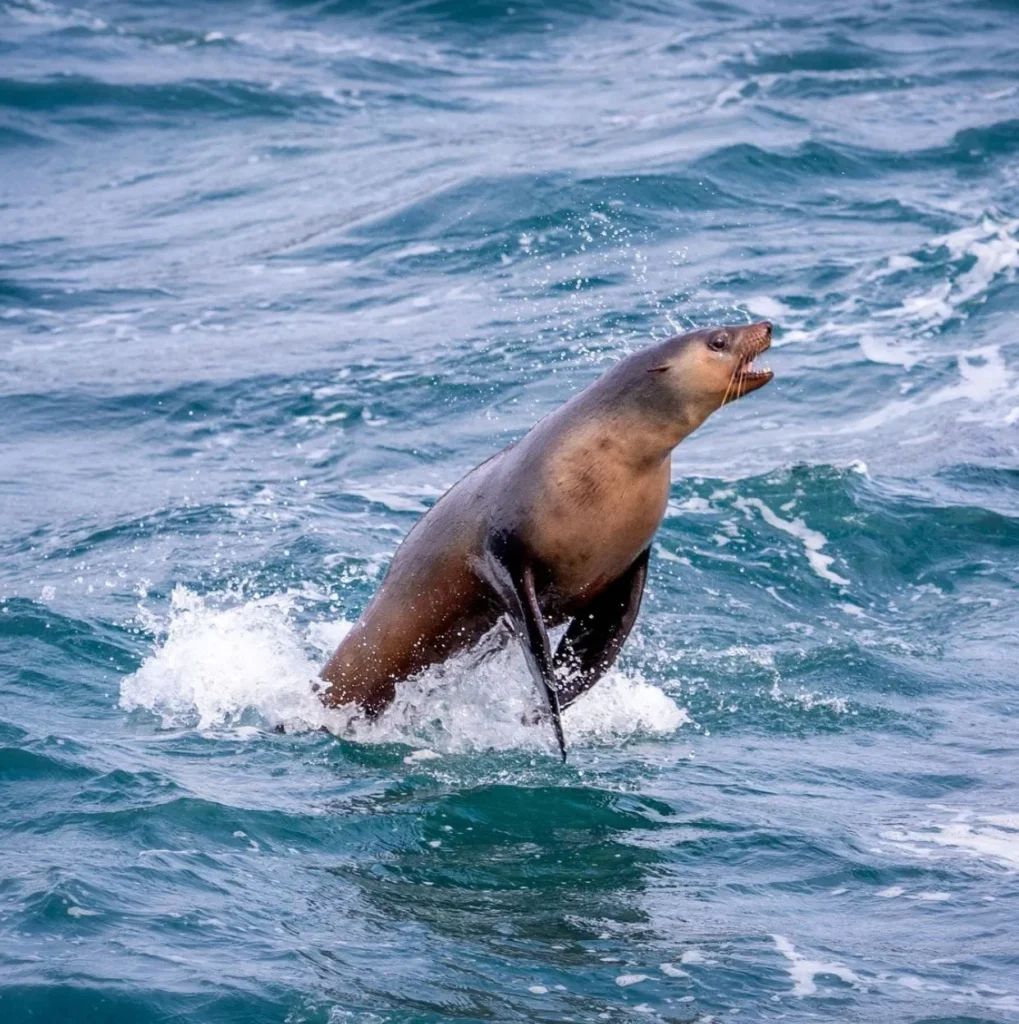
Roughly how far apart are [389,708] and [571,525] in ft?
5.43

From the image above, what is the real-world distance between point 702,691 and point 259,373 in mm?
7890

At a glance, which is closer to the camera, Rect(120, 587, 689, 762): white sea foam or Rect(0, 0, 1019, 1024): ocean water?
Rect(0, 0, 1019, 1024): ocean water

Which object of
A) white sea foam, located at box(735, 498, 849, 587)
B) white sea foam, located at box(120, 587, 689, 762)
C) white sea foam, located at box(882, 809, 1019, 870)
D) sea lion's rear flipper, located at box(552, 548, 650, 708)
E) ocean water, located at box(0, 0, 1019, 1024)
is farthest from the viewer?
white sea foam, located at box(735, 498, 849, 587)

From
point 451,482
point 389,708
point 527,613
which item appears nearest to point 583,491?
point 527,613

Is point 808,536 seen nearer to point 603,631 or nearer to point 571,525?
point 603,631

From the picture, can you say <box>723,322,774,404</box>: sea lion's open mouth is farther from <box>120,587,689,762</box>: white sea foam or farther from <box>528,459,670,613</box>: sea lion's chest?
<box>120,587,689,762</box>: white sea foam

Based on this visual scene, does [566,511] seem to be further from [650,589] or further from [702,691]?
[650,589]

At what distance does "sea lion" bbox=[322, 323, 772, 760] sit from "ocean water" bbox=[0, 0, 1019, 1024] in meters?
A: 0.44

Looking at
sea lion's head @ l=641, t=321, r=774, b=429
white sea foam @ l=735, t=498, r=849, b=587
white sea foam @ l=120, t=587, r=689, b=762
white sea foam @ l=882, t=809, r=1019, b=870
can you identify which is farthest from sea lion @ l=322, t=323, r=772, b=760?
white sea foam @ l=735, t=498, r=849, b=587

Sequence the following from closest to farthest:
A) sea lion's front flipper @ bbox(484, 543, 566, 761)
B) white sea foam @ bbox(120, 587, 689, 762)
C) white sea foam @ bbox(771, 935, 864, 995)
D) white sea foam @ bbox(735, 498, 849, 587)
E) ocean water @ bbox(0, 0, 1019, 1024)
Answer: white sea foam @ bbox(771, 935, 864, 995), ocean water @ bbox(0, 0, 1019, 1024), sea lion's front flipper @ bbox(484, 543, 566, 761), white sea foam @ bbox(120, 587, 689, 762), white sea foam @ bbox(735, 498, 849, 587)

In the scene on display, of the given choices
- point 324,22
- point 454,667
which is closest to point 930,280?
point 454,667

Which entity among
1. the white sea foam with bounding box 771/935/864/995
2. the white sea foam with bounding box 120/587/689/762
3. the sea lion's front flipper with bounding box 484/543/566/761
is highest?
the sea lion's front flipper with bounding box 484/543/566/761

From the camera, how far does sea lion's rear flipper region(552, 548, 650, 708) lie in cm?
901

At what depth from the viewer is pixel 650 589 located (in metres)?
11.9
